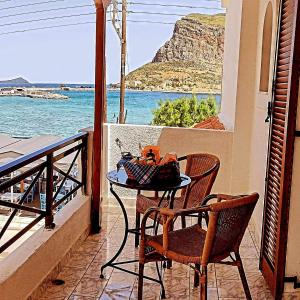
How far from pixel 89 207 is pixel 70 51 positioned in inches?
868

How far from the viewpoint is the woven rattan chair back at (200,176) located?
332cm

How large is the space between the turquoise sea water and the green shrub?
1328cm

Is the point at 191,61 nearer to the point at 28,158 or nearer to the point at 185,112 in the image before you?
the point at 185,112

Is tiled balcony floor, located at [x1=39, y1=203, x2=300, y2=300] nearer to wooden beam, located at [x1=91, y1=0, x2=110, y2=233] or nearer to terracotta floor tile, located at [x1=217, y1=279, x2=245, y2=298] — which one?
terracotta floor tile, located at [x1=217, y1=279, x2=245, y2=298]

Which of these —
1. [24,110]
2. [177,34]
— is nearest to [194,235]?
[177,34]

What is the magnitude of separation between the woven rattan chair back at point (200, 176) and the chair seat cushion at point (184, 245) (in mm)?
543

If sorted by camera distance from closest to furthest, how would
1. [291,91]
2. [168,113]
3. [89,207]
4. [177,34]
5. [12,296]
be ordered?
[12,296]
[291,91]
[89,207]
[168,113]
[177,34]

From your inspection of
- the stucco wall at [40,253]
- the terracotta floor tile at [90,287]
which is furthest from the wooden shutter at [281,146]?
the stucco wall at [40,253]

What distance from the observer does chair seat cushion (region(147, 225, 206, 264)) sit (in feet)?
7.88

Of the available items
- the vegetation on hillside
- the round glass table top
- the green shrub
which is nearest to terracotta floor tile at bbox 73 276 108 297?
the round glass table top

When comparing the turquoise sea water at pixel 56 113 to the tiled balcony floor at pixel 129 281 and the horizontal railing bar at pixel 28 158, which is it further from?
the horizontal railing bar at pixel 28 158

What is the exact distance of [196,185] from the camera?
349cm

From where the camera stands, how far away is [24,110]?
2580 cm

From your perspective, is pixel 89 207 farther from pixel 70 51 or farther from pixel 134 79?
pixel 70 51
